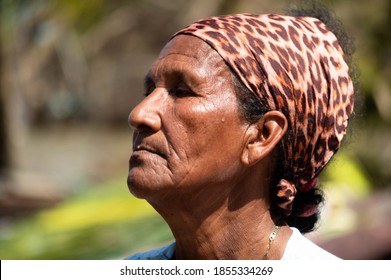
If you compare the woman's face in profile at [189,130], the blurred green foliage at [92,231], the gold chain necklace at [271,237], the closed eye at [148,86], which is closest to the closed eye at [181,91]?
the woman's face in profile at [189,130]

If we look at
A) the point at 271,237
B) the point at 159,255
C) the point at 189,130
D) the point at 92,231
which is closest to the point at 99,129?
the point at 92,231

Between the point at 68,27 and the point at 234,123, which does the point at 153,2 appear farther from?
the point at 234,123

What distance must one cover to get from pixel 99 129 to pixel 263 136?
44.1 ft

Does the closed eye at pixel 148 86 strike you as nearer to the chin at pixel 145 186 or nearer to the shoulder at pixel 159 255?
the chin at pixel 145 186

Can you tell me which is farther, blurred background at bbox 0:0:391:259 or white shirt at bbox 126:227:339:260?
blurred background at bbox 0:0:391:259

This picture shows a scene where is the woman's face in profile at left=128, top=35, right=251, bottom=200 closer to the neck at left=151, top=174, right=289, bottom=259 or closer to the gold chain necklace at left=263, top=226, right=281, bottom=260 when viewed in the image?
the neck at left=151, top=174, right=289, bottom=259

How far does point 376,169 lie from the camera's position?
39.2 feet

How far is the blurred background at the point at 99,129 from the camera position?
7.60 meters

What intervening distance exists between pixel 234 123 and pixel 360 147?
9300mm

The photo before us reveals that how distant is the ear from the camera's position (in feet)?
10.1

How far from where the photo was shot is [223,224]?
10.3ft

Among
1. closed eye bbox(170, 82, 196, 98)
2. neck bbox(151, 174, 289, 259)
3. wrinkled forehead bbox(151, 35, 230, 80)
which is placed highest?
wrinkled forehead bbox(151, 35, 230, 80)

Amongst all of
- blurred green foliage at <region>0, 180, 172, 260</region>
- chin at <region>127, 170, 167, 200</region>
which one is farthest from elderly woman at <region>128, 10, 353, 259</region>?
blurred green foliage at <region>0, 180, 172, 260</region>

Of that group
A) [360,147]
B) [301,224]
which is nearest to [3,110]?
[360,147]
